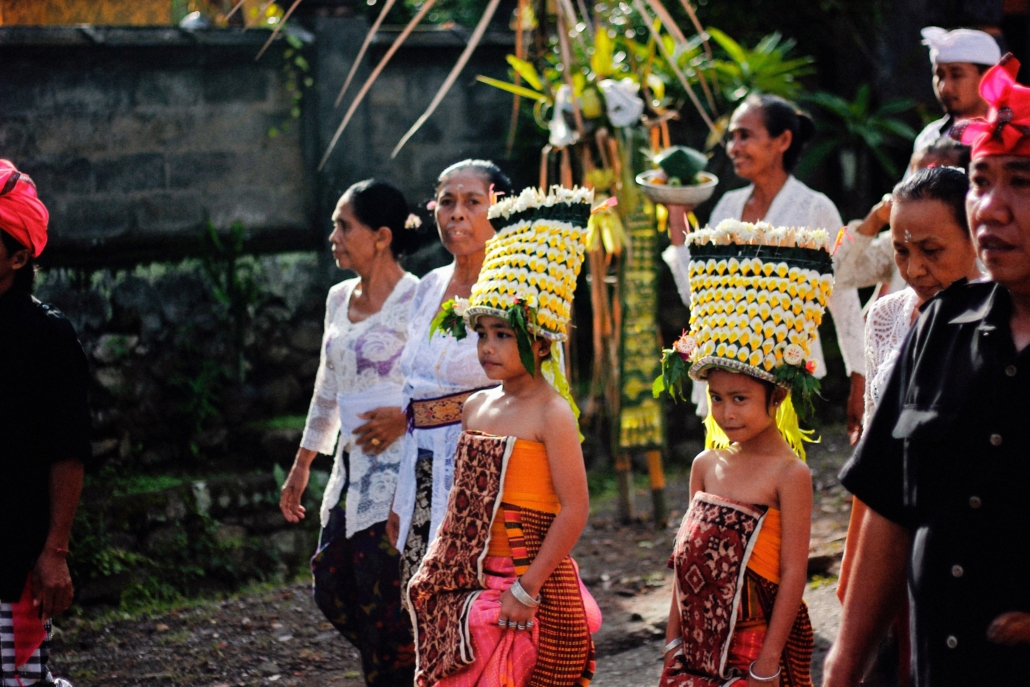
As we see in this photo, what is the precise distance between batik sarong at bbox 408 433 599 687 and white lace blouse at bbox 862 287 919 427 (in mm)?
1055

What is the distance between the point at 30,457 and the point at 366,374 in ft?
4.21

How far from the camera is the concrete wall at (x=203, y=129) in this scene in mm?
6289

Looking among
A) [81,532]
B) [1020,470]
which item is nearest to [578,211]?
[1020,470]

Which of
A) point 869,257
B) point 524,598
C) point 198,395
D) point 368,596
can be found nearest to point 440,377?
point 368,596

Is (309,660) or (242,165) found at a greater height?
(242,165)

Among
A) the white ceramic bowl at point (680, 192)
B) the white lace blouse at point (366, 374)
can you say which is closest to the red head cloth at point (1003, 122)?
the white lace blouse at point (366, 374)

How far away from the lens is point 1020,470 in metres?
1.91

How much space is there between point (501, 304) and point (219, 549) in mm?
3547

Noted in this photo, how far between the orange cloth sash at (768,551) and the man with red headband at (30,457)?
197 centimetres

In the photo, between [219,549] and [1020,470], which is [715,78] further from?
[1020,470]

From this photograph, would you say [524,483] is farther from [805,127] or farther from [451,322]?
[805,127]

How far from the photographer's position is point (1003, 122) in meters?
2.03

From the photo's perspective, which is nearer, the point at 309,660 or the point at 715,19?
the point at 309,660

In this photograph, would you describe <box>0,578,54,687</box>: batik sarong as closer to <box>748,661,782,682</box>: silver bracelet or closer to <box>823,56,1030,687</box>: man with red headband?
<box>748,661,782,682</box>: silver bracelet
